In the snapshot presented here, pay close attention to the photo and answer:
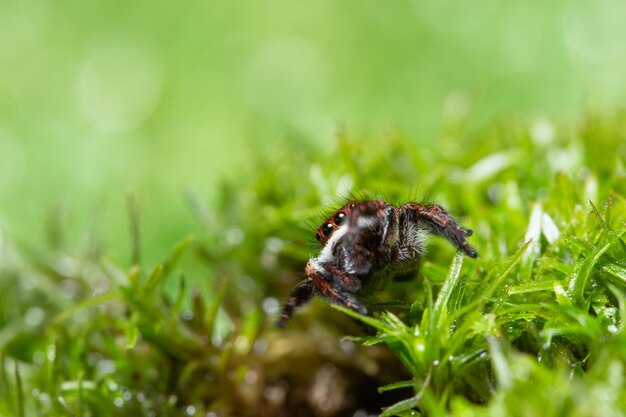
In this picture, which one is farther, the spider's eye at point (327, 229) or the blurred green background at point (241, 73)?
the blurred green background at point (241, 73)

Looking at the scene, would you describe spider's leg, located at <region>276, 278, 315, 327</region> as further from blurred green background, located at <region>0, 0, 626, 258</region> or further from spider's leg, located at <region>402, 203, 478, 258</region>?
blurred green background, located at <region>0, 0, 626, 258</region>

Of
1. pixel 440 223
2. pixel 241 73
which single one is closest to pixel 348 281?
pixel 440 223

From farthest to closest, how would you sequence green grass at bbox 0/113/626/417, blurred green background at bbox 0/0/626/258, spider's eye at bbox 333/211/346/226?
→ 1. blurred green background at bbox 0/0/626/258
2. spider's eye at bbox 333/211/346/226
3. green grass at bbox 0/113/626/417

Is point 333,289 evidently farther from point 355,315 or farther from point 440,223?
point 440,223

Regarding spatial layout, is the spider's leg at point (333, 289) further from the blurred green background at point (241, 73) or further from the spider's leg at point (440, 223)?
the blurred green background at point (241, 73)

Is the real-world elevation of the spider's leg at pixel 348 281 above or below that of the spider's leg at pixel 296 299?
above

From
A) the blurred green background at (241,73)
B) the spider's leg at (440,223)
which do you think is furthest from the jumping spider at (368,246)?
the blurred green background at (241,73)

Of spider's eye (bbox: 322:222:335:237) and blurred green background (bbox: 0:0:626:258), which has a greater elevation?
spider's eye (bbox: 322:222:335:237)

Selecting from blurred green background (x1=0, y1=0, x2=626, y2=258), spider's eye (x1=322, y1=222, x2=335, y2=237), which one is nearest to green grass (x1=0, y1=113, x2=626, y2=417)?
spider's eye (x1=322, y1=222, x2=335, y2=237)
